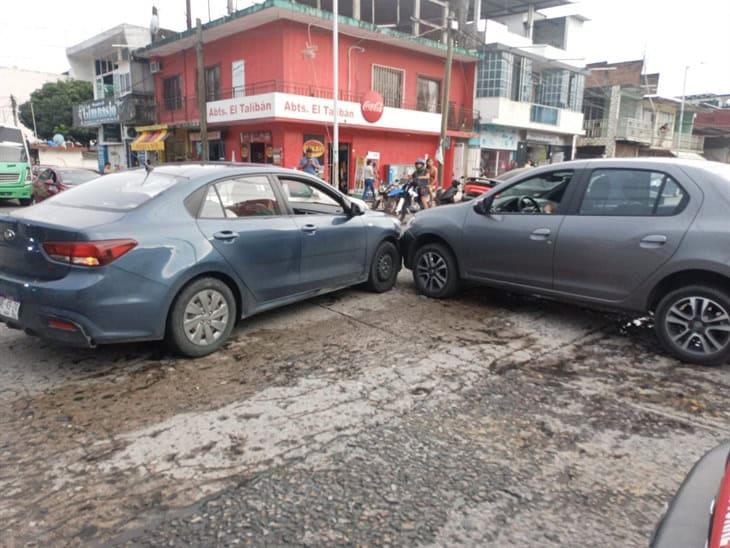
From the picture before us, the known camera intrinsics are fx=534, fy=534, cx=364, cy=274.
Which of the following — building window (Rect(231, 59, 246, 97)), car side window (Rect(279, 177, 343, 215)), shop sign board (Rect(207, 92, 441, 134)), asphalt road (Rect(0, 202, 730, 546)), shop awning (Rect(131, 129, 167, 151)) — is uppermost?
building window (Rect(231, 59, 246, 97))

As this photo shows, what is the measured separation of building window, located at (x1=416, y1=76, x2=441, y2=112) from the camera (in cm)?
2494

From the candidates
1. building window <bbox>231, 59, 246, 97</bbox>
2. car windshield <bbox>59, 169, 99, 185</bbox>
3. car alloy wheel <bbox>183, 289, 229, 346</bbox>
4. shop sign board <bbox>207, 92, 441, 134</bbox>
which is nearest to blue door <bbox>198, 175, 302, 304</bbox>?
car alloy wheel <bbox>183, 289, 229, 346</bbox>

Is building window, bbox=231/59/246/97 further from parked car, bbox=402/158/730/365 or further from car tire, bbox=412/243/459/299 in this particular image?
parked car, bbox=402/158/730/365

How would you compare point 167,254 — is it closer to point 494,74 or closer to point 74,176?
point 74,176

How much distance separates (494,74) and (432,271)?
23.0m

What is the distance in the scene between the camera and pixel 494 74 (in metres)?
26.4

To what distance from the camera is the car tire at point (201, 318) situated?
13.6 feet

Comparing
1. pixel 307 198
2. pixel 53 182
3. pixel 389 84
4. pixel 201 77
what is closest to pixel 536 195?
pixel 307 198

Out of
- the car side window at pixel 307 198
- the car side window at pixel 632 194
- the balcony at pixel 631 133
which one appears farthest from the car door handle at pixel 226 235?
the balcony at pixel 631 133

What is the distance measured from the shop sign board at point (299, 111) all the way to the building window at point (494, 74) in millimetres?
5434

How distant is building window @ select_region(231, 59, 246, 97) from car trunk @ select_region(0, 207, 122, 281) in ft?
60.7

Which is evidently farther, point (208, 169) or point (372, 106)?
point (372, 106)

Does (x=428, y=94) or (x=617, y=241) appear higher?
(x=428, y=94)

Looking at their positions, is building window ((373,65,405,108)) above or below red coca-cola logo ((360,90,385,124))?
above
